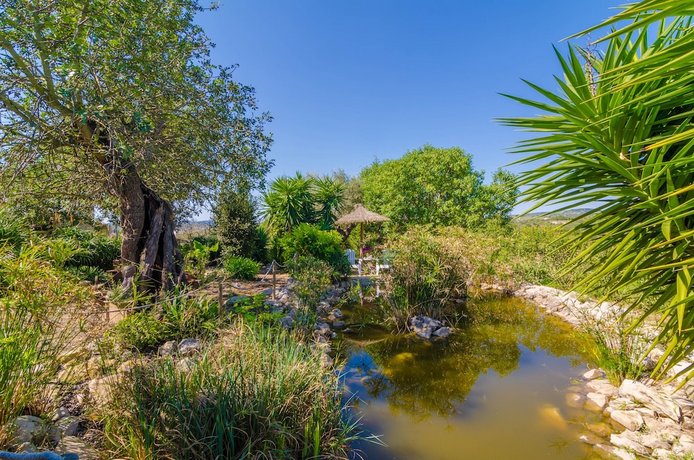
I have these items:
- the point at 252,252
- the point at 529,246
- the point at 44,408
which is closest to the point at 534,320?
the point at 529,246

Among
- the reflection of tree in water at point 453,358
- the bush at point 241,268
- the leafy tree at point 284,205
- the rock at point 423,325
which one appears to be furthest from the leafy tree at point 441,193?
the rock at point 423,325

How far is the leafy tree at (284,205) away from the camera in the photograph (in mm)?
13523

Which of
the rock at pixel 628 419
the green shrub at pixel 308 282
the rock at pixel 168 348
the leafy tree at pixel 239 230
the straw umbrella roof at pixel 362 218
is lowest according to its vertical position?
the rock at pixel 628 419

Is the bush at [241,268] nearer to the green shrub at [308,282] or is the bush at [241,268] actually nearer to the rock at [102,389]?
the green shrub at [308,282]

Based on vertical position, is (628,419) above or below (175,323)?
below

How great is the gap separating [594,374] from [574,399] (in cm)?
82

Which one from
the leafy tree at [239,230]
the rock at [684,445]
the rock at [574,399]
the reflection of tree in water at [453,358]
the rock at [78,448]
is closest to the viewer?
the rock at [78,448]

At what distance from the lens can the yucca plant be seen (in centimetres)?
134

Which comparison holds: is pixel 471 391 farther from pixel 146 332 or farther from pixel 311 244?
pixel 311 244

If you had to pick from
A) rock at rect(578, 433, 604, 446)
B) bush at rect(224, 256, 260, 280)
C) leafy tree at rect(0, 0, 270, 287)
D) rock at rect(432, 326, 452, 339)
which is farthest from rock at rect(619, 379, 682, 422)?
bush at rect(224, 256, 260, 280)

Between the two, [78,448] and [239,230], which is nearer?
[78,448]

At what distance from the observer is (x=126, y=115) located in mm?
3820

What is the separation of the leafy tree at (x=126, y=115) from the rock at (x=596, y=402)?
5935 mm

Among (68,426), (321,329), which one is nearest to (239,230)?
(321,329)
